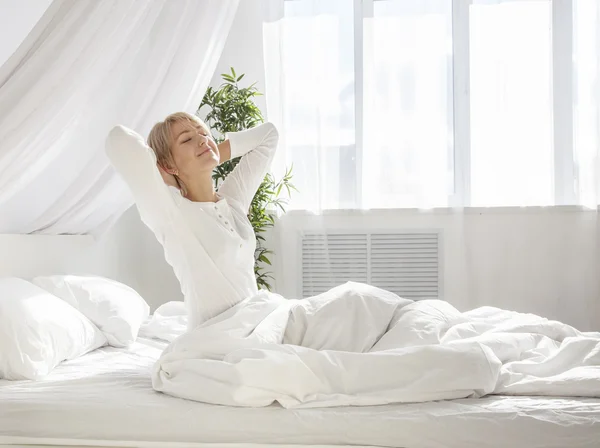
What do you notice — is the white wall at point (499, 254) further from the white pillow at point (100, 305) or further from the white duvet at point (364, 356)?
the white duvet at point (364, 356)

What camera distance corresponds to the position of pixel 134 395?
74.9 inches

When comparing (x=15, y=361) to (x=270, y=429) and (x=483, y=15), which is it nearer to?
(x=270, y=429)

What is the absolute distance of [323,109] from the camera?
4480mm

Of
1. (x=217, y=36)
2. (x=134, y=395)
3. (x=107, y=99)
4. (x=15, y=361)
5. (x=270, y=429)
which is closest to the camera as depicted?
(x=270, y=429)

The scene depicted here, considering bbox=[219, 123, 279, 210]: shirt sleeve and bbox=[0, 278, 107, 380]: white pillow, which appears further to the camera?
bbox=[219, 123, 279, 210]: shirt sleeve

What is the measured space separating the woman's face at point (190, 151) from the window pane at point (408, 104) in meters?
2.25

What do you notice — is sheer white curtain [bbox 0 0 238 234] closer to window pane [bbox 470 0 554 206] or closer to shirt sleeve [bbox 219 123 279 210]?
shirt sleeve [bbox 219 123 279 210]

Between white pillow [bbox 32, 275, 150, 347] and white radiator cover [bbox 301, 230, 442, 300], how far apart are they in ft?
5.82

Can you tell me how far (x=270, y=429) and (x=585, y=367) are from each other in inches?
33.2

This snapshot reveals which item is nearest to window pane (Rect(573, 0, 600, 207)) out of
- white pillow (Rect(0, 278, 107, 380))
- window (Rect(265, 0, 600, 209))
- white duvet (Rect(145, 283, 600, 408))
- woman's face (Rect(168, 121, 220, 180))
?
window (Rect(265, 0, 600, 209))

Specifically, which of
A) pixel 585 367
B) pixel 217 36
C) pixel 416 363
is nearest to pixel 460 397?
pixel 416 363

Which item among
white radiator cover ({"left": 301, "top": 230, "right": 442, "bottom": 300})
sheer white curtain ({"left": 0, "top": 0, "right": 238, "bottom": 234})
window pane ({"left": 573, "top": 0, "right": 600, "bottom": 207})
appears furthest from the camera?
white radiator cover ({"left": 301, "top": 230, "right": 442, "bottom": 300})

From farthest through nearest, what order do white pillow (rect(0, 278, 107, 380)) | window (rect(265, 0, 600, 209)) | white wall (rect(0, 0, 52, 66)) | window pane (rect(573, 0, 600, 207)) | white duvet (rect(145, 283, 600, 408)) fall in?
window (rect(265, 0, 600, 209)) < window pane (rect(573, 0, 600, 207)) < white wall (rect(0, 0, 52, 66)) < white pillow (rect(0, 278, 107, 380)) < white duvet (rect(145, 283, 600, 408))

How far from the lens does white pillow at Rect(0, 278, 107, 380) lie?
2.17m
